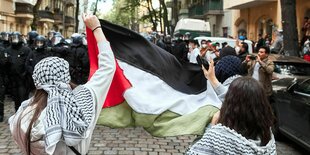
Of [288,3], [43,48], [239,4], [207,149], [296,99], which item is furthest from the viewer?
[239,4]

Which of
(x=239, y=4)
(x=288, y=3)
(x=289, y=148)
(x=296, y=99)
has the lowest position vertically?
(x=289, y=148)

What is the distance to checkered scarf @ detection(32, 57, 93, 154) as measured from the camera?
2.70 m

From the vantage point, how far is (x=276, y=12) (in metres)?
26.7

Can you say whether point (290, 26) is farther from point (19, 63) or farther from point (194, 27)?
point (194, 27)

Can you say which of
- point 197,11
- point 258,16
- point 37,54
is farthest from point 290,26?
point 197,11

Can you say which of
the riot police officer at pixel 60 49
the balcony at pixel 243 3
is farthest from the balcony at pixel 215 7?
the riot police officer at pixel 60 49

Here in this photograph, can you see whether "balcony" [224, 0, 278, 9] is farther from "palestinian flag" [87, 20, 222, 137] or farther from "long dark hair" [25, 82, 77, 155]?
"long dark hair" [25, 82, 77, 155]

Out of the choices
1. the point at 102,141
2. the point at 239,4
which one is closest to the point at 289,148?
the point at 102,141

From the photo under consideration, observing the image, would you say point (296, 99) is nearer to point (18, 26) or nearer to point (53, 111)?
point (53, 111)

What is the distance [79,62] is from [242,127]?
9.30 m

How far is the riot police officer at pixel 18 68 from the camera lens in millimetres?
10172

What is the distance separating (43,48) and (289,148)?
5578 mm

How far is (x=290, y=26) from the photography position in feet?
Answer: 46.2

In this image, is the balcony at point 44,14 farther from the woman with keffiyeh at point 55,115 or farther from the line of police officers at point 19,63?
the woman with keffiyeh at point 55,115
